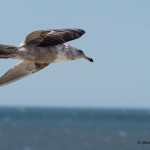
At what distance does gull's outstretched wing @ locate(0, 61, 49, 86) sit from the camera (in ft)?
44.0

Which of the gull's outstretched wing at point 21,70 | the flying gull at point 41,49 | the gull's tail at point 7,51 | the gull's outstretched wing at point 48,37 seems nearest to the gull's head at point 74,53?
the flying gull at point 41,49

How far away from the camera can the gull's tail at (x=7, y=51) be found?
1230cm

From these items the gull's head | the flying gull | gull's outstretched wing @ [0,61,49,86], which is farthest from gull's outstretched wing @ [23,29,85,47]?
gull's outstretched wing @ [0,61,49,86]

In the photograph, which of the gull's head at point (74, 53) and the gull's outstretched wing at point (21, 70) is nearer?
the gull's outstretched wing at point (21, 70)

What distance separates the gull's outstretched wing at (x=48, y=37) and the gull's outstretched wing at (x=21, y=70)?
0.88 m

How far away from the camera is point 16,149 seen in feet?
193

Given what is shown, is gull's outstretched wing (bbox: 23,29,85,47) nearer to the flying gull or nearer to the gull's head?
the flying gull

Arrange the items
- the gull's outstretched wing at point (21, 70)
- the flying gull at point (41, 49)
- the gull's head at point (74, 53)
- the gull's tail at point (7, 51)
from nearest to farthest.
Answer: the gull's tail at point (7, 51) < the flying gull at point (41, 49) < the gull's outstretched wing at point (21, 70) < the gull's head at point (74, 53)

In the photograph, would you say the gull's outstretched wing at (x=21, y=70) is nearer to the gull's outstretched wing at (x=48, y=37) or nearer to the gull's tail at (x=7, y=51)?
the gull's outstretched wing at (x=48, y=37)

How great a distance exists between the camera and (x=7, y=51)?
12.4 metres

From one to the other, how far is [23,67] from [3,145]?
1930 inches

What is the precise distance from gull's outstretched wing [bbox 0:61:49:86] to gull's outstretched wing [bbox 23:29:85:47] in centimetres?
88

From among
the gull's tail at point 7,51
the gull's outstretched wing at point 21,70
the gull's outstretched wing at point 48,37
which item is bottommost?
the gull's outstretched wing at point 21,70

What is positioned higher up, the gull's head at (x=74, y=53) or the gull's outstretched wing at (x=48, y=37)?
the gull's outstretched wing at (x=48, y=37)
